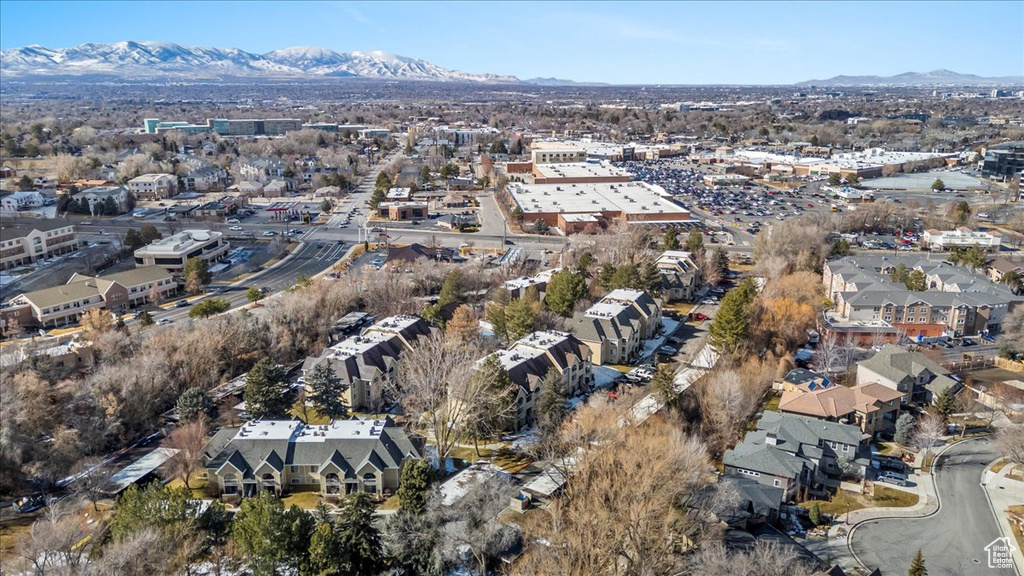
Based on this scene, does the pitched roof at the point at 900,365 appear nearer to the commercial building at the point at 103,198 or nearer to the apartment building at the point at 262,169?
the commercial building at the point at 103,198

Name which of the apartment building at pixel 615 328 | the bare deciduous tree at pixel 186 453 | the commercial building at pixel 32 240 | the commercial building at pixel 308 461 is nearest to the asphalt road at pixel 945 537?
the apartment building at pixel 615 328

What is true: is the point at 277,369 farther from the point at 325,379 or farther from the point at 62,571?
the point at 62,571

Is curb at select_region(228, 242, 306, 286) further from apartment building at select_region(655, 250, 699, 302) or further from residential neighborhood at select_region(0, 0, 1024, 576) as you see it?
apartment building at select_region(655, 250, 699, 302)

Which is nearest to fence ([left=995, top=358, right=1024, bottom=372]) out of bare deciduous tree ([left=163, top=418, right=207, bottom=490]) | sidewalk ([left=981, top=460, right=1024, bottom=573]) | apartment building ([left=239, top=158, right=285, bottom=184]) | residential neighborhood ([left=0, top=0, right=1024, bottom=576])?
residential neighborhood ([left=0, top=0, right=1024, bottom=576])

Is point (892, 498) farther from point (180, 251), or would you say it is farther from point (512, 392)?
point (180, 251)
